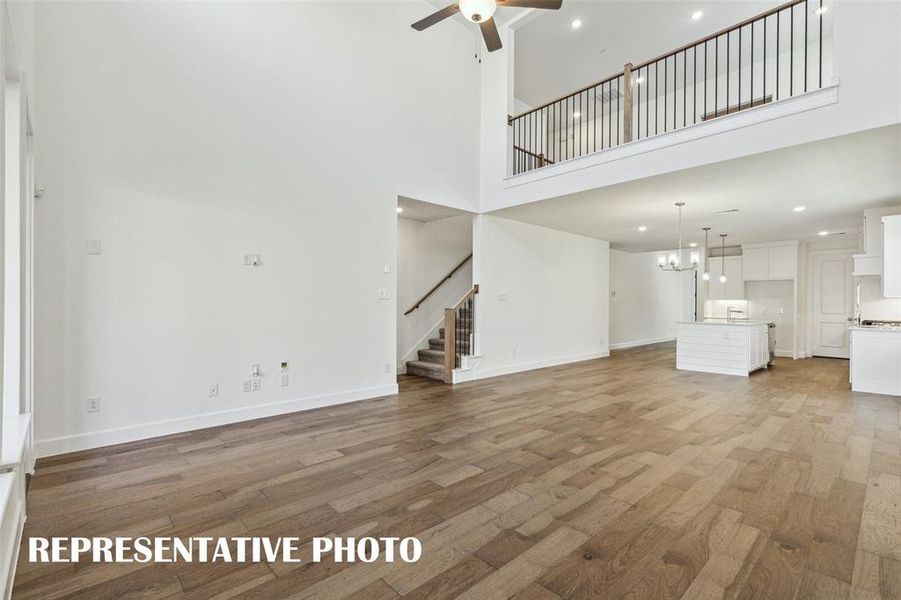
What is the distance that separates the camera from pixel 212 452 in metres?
3.29

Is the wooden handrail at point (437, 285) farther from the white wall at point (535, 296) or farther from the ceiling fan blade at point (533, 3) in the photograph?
the ceiling fan blade at point (533, 3)

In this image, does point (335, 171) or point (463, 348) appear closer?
point (335, 171)

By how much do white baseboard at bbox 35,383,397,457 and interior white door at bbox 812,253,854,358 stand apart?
989 centimetres

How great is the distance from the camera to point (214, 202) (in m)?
3.93

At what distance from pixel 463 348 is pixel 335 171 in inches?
132

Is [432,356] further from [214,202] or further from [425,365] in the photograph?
[214,202]

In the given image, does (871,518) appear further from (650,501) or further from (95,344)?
(95,344)

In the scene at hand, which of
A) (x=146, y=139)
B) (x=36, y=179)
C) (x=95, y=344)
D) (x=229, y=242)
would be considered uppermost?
(x=146, y=139)

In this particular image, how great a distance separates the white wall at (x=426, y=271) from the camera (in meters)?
6.96

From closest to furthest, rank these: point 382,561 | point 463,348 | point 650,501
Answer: point 382,561
point 650,501
point 463,348

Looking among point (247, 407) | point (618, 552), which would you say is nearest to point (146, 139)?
point (247, 407)

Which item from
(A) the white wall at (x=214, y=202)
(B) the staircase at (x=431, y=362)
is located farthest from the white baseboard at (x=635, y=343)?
(A) the white wall at (x=214, y=202)

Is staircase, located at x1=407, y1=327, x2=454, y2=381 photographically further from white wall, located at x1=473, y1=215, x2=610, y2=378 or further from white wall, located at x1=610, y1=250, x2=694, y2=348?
white wall, located at x1=610, y1=250, x2=694, y2=348

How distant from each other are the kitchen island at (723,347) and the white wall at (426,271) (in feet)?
13.3
